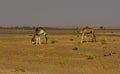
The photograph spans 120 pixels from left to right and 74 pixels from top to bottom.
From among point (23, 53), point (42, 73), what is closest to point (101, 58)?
point (23, 53)

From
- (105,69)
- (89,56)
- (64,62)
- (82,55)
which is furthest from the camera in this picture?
(82,55)

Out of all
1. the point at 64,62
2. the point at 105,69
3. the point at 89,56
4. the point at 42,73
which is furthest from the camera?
the point at 89,56

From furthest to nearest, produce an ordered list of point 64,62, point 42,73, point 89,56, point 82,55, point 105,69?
point 82,55, point 89,56, point 64,62, point 105,69, point 42,73

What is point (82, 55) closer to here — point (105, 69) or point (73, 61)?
point (73, 61)

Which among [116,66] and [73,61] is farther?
[73,61]

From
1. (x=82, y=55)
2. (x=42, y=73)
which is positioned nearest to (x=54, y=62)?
(x=82, y=55)

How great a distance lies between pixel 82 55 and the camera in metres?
30.8

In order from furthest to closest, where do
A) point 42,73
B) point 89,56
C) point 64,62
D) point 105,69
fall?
point 89,56 → point 64,62 → point 105,69 → point 42,73

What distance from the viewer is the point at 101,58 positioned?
2847 cm

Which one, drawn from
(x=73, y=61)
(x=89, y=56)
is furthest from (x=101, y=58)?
(x=73, y=61)

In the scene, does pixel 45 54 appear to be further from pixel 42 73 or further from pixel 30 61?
pixel 42 73

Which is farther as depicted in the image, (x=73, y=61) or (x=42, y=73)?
(x=73, y=61)

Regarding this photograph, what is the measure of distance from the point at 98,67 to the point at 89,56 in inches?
197

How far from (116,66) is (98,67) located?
1130mm
